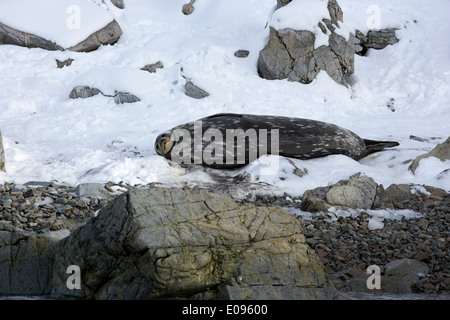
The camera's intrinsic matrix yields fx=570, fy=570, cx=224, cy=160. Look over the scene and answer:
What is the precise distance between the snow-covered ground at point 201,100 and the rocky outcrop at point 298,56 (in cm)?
23

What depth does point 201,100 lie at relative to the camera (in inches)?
443

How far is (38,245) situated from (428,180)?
210 inches

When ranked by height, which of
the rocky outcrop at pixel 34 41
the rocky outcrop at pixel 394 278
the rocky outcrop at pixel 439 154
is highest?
the rocky outcrop at pixel 34 41

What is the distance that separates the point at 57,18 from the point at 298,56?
557 cm

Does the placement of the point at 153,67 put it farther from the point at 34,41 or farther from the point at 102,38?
the point at 34,41

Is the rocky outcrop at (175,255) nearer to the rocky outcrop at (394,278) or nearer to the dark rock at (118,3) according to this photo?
the rocky outcrop at (394,278)

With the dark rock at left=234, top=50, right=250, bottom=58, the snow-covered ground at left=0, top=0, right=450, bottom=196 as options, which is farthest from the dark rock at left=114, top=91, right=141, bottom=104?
the dark rock at left=234, top=50, right=250, bottom=58

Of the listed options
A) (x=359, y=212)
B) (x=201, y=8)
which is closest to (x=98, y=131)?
(x=359, y=212)

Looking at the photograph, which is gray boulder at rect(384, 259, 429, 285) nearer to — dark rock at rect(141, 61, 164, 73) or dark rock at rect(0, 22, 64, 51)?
dark rock at rect(141, 61, 164, 73)

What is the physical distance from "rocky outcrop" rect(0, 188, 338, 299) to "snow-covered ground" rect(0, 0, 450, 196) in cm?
332

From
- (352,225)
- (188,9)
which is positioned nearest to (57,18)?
(188,9)

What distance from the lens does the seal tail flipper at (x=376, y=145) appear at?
927 centimetres

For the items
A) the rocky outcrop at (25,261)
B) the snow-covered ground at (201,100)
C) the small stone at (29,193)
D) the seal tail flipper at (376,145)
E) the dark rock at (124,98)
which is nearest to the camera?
the rocky outcrop at (25,261)

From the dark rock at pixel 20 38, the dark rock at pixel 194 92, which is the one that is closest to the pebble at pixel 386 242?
the dark rock at pixel 194 92
